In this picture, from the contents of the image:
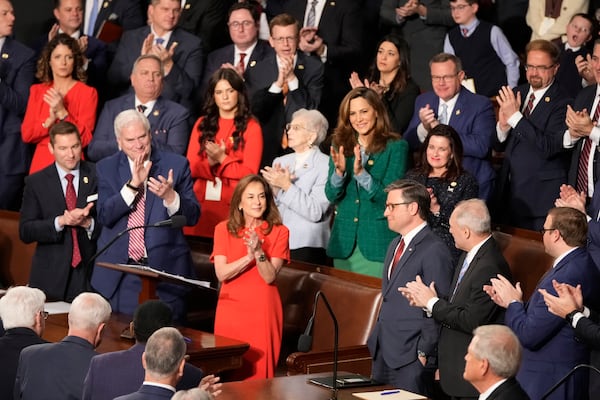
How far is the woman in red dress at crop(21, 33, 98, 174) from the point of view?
9.34 meters

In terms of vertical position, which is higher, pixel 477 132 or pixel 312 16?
pixel 312 16

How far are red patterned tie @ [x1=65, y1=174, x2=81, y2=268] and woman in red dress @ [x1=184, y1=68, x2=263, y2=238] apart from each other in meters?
0.92

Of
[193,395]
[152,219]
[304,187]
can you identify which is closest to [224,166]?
[304,187]

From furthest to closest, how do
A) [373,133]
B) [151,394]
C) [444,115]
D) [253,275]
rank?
1. [444,115]
2. [373,133]
3. [253,275]
4. [151,394]

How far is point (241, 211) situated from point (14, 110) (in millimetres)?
3377

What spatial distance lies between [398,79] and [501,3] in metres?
2.36

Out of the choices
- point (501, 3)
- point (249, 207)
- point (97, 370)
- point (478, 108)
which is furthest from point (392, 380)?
point (501, 3)

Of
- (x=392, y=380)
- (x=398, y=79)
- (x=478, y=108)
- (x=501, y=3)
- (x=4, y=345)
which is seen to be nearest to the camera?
(x=4, y=345)

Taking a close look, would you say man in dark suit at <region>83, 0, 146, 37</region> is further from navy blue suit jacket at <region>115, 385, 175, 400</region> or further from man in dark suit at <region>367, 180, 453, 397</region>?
navy blue suit jacket at <region>115, 385, 175, 400</region>

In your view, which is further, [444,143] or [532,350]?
[444,143]

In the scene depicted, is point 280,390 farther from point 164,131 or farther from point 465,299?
point 164,131

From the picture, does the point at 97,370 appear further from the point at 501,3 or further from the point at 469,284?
the point at 501,3

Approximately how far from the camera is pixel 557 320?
6082mm

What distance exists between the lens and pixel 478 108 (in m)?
8.14
